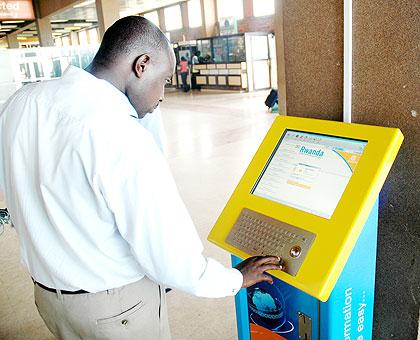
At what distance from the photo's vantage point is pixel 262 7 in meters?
15.5

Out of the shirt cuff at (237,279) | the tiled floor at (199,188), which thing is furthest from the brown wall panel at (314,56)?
the tiled floor at (199,188)

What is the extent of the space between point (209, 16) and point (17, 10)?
943 centimetres

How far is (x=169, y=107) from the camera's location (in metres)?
11.1

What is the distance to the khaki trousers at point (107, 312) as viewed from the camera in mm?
1070

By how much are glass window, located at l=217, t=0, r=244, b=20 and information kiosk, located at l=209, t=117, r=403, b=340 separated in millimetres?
16117

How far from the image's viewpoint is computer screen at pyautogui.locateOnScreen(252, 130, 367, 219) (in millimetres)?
1070

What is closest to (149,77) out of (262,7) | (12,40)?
(262,7)

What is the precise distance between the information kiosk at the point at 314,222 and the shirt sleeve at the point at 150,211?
10.0 inches

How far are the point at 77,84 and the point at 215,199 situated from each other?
3.14m

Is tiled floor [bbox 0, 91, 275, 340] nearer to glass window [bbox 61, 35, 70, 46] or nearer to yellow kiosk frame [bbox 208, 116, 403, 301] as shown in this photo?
yellow kiosk frame [bbox 208, 116, 403, 301]

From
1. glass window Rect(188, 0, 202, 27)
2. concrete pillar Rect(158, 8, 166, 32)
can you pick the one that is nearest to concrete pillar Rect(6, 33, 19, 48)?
concrete pillar Rect(158, 8, 166, 32)

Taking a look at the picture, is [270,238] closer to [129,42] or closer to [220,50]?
[129,42]

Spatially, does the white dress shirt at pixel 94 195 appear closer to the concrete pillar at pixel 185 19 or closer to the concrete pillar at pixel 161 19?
the concrete pillar at pixel 185 19

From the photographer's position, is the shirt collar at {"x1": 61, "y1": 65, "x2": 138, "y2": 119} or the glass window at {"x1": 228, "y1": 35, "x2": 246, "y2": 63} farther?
the glass window at {"x1": 228, "y1": 35, "x2": 246, "y2": 63}
